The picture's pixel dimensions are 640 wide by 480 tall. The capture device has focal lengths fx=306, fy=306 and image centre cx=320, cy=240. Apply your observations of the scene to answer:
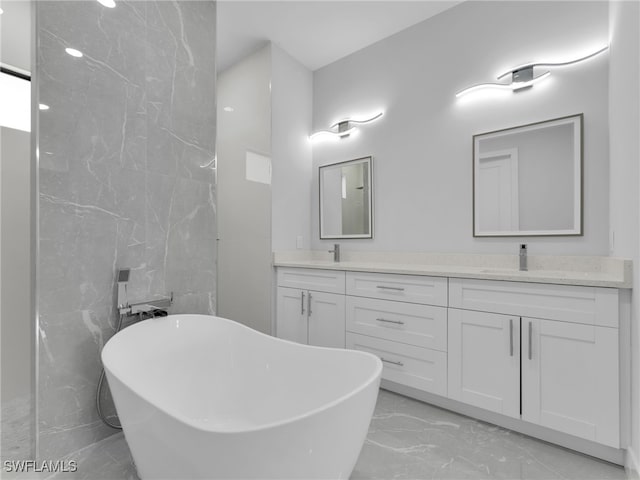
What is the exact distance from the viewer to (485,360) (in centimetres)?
166

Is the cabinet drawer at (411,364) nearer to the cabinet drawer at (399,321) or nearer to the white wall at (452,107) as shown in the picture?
the cabinet drawer at (399,321)

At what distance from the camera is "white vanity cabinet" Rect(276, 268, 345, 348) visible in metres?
2.29

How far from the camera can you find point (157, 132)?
1829mm

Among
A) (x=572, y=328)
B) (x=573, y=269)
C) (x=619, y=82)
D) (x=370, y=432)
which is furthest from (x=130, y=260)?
(x=619, y=82)

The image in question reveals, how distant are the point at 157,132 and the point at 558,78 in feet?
8.15

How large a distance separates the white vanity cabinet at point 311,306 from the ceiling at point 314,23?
2035 mm

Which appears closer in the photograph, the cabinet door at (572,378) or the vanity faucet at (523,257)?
the cabinet door at (572,378)

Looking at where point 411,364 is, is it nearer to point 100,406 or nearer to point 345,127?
point 100,406

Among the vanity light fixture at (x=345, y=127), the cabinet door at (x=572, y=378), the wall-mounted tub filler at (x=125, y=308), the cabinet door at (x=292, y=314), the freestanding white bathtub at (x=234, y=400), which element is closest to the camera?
the freestanding white bathtub at (x=234, y=400)

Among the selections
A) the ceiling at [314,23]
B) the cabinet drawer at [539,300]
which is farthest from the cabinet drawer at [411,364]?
the ceiling at [314,23]

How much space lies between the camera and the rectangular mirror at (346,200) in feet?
9.11

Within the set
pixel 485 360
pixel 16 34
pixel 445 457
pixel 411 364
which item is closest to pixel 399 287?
pixel 411 364

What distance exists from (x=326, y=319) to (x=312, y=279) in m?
0.33

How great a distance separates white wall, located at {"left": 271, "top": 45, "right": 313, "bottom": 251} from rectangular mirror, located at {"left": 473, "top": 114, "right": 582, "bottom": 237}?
156 cm
